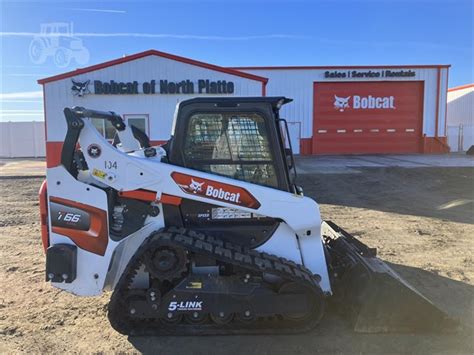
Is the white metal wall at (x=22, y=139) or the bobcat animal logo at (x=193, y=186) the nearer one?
the bobcat animal logo at (x=193, y=186)

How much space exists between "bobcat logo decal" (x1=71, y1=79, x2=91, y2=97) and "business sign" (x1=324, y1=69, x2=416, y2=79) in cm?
1458

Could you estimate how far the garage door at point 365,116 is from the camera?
26.5 m

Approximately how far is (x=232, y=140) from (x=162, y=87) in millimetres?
16610

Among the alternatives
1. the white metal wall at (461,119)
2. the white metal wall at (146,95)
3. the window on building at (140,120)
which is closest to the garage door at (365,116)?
the white metal wall at (461,119)

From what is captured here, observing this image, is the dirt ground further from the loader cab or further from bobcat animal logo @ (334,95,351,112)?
bobcat animal logo @ (334,95,351,112)

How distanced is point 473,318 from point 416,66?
83.5ft

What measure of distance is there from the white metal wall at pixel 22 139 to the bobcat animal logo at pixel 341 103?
1986 cm

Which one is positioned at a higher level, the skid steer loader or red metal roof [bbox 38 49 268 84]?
red metal roof [bbox 38 49 268 84]

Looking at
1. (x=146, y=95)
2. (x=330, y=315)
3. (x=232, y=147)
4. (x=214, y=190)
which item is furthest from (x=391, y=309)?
(x=146, y=95)

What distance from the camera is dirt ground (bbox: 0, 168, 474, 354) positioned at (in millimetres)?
3580

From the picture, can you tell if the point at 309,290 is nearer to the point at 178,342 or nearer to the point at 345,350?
the point at 345,350

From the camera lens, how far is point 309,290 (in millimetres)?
3609
